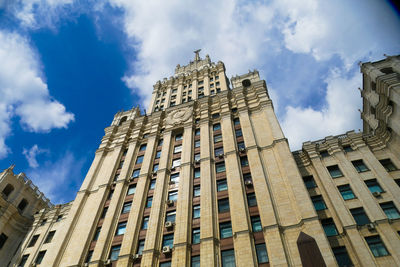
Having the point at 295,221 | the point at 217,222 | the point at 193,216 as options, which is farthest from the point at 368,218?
the point at 193,216

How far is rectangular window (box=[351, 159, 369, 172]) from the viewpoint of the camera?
2888 centimetres

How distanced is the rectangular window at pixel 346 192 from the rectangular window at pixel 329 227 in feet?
11.9

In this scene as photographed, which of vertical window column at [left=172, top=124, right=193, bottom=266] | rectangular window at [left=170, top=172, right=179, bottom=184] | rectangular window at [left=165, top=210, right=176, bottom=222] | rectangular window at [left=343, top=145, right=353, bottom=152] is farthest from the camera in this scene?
rectangular window at [left=343, top=145, right=353, bottom=152]

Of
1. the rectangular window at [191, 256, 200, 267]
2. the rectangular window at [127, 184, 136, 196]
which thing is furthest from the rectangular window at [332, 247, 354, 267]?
the rectangular window at [127, 184, 136, 196]

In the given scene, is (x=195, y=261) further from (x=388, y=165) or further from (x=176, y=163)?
(x=388, y=165)

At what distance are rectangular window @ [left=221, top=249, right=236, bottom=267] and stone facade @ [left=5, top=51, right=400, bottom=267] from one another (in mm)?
113

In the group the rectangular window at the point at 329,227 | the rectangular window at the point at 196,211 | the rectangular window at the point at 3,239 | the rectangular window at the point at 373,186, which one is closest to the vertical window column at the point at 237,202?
the rectangular window at the point at 196,211

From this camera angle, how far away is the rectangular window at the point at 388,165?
28.7 meters

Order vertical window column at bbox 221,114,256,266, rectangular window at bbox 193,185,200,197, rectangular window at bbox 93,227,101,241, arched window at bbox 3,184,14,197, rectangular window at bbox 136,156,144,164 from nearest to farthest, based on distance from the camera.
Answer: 1. vertical window column at bbox 221,114,256,266
2. rectangular window at bbox 93,227,101,241
3. rectangular window at bbox 193,185,200,197
4. rectangular window at bbox 136,156,144,164
5. arched window at bbox 3,184,14,197

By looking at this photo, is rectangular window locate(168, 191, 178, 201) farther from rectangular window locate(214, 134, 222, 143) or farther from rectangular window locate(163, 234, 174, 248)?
rectangular window locate(214, 134, 222, 143)

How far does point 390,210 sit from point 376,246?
4.78 meters

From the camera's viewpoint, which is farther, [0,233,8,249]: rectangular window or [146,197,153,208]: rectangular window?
[0,233,8,249]: rectangular window

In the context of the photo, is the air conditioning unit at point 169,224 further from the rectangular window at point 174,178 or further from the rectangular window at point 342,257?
the rectangular window at point 342,257

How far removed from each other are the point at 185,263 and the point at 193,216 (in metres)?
5.00
